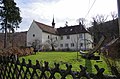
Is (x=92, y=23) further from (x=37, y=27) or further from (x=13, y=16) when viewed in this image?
(x=13, y=16)

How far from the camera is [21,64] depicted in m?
4.33

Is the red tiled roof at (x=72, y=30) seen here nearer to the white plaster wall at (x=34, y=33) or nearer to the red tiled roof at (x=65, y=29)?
the red tiled roof at (x=65, y=29)

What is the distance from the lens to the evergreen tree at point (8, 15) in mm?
35781

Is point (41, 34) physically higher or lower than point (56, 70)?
higher

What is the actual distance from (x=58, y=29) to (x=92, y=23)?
1168 centimetres

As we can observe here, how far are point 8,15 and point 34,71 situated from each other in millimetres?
34229

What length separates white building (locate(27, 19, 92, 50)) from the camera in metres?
48.7

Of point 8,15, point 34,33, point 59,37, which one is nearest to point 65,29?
point 59,37

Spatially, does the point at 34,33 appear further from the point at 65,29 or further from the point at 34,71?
the point at 34,71

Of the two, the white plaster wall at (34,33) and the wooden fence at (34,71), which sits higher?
the white plaster wall at (34,33)

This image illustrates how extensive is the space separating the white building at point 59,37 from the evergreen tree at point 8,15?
10.6m

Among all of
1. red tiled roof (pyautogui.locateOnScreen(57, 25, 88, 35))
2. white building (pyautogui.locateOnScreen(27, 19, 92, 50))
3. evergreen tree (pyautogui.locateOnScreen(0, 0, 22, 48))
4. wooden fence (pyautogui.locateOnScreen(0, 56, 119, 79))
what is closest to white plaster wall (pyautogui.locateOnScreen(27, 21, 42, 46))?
white building (pyautogui.locateOnScreen(27, 19, 92, 50))

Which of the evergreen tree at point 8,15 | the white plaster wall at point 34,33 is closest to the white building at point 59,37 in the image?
the white plaster wall at point 34,33

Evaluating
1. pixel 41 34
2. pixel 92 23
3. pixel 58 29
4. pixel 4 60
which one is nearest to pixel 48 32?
pixel 41 34
